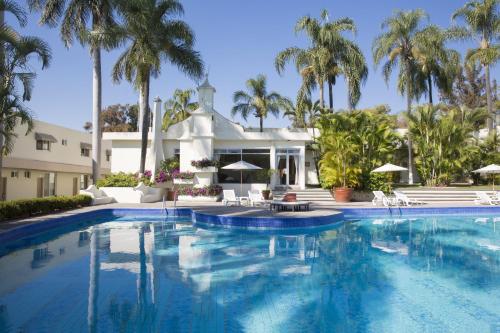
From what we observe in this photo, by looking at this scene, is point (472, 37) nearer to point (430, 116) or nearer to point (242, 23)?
point (430, 116)

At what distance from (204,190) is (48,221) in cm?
950

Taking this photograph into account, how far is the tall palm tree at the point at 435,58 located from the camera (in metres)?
25.1

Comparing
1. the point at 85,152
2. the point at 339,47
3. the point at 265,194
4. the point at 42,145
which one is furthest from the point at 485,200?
the point at 85,152

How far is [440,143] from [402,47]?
24.4 feet

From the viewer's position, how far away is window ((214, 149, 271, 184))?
937 inches

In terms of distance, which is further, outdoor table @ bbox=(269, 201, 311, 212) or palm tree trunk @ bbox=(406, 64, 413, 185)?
palm tree trunk @ bbox=(406, 64, 413, 185)

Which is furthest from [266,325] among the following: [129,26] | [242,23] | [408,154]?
[408,154]

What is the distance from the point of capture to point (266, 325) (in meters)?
4.91

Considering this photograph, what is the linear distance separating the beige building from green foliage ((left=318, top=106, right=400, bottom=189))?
61.3ft

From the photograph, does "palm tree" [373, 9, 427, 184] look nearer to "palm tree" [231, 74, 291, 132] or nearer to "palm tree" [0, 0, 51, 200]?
"palm tree" [231, 74, 291, 132]

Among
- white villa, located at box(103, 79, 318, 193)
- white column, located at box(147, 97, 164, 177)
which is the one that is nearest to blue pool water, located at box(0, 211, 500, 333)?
white column, located at box(147, 97, 164, 177)

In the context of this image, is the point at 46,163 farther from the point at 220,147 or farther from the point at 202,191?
the point at 202,191

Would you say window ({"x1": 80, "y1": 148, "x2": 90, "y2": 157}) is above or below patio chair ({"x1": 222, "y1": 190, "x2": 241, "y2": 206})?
above

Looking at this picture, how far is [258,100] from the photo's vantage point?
29.8 m
